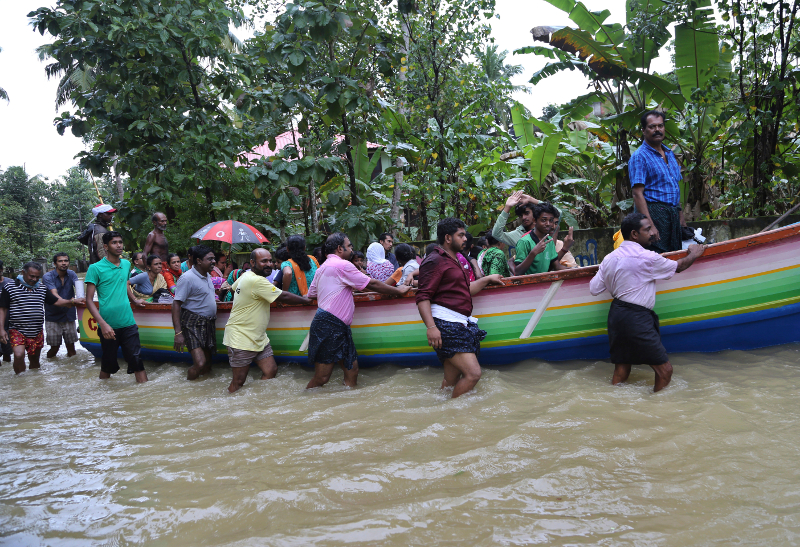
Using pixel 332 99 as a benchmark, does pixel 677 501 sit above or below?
below

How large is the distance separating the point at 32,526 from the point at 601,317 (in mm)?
4146

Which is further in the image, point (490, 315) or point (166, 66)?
point (166, 66)

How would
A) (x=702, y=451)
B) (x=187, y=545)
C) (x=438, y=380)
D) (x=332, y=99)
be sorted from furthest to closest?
1. (x=332, y=99)
2. (x=438, y=380)
3. (x=702, y=451)
4. (x=187, y=545)

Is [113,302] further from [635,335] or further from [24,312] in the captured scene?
[635,335]

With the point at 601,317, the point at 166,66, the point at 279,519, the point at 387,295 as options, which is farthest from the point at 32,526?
the point at 166,66

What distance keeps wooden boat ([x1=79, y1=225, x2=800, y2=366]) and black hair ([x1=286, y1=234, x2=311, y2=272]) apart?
0.99m

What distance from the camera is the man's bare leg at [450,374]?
4375 millimetres

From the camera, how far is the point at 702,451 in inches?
120

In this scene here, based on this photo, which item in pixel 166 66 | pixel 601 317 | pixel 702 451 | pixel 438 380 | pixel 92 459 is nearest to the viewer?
pixel 702 451

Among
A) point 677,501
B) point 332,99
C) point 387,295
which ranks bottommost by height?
point 677,501

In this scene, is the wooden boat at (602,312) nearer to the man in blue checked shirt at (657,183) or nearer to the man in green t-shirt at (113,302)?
the man in blue checked shirt at (657,183)

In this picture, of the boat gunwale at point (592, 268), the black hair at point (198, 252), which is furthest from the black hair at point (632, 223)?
the black hair at point (198, 252)

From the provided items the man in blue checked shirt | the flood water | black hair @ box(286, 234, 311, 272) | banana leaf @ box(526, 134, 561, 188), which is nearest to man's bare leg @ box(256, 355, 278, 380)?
the flood water

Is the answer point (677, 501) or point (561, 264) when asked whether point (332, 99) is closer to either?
point (561, 264)
